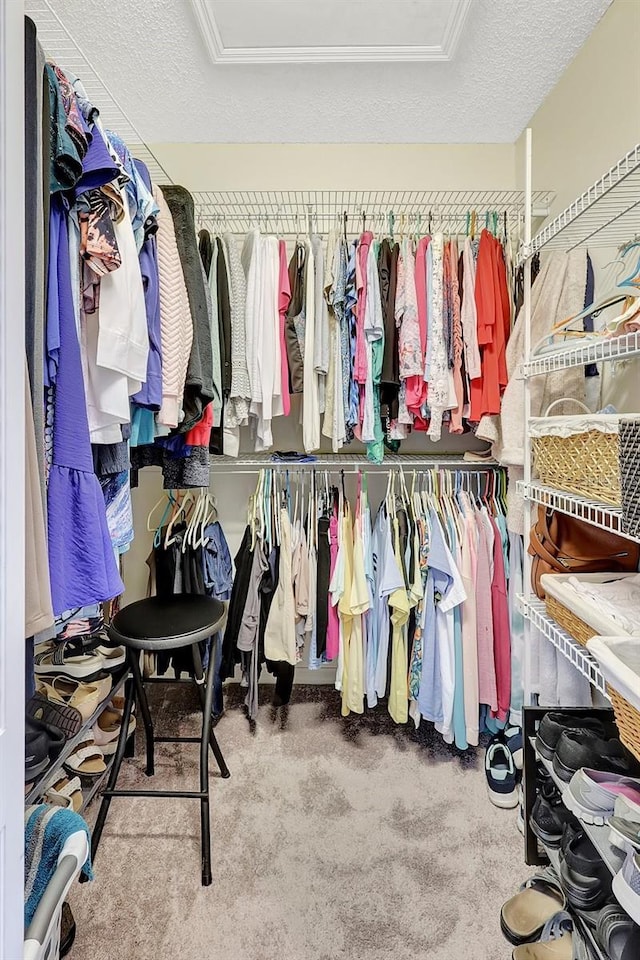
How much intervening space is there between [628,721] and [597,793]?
0.24m

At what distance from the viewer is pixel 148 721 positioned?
6.03ft

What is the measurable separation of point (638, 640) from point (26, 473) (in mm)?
1073

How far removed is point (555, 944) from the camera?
1.12 metres

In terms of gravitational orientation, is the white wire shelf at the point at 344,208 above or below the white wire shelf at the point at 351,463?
above

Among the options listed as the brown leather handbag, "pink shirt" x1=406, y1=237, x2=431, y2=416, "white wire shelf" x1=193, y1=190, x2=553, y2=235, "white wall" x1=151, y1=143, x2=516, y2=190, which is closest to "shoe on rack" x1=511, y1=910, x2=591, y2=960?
the brown leather handbag

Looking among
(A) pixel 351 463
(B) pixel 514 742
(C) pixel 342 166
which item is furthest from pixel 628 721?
(C) pixel 342 166

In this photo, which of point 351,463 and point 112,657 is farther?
point 351,463

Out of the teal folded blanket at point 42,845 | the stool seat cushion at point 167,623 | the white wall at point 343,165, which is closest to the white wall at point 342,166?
the white wall at point 343,165

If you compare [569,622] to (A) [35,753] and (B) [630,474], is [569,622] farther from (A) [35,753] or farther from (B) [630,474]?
(A) [35,753]

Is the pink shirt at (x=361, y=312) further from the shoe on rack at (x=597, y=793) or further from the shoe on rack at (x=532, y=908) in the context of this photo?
the shoe on rack at (x=532, y=908)

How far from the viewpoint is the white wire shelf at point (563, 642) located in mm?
1132

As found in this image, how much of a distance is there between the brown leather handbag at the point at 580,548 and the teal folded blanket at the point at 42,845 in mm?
1215

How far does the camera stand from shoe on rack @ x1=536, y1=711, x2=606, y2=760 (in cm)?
128

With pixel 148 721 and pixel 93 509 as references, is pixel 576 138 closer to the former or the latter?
pixel 93 509
